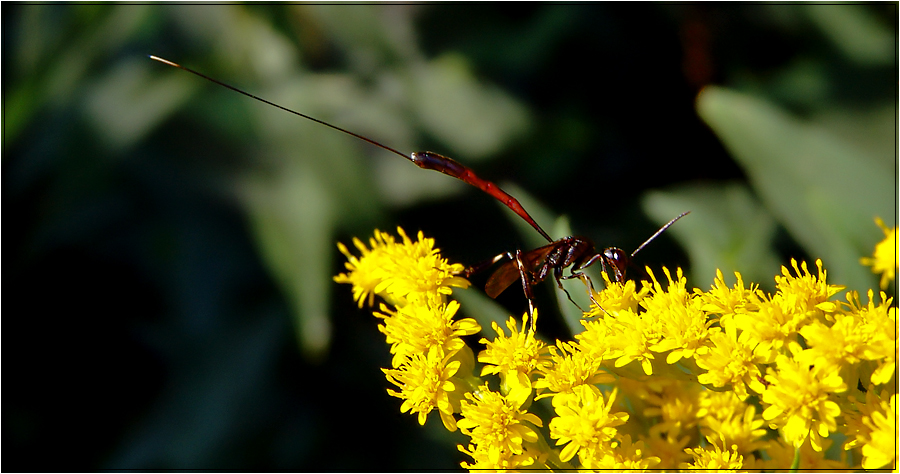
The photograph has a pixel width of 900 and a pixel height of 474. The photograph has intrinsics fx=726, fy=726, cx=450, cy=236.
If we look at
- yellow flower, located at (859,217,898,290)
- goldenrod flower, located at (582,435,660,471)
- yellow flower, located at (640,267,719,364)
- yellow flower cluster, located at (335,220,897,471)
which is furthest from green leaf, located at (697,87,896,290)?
goldenrod flower, located at (582,435,660,471)

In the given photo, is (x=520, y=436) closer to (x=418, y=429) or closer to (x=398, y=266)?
(x=398, y=266)

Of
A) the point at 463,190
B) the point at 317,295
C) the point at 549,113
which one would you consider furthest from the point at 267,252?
the point at 549,113

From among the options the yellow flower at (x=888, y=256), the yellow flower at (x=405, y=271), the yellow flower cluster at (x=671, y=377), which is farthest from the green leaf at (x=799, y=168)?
the yellow flower at (x=405, y=271)

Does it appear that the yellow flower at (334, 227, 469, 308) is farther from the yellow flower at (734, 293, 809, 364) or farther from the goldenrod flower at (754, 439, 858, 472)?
the goldenrod flower at (754, 439, 858, 472)

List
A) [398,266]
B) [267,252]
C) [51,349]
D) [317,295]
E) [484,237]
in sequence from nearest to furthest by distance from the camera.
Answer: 1. [398,266]
2. [317,295]
3. [267,252]
4. [484,237]
5. [51,349]

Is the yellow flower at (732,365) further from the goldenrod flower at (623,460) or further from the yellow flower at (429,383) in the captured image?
the yellow flower at (429,383)

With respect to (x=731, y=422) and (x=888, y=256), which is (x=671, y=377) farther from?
(x=888, y=256)
